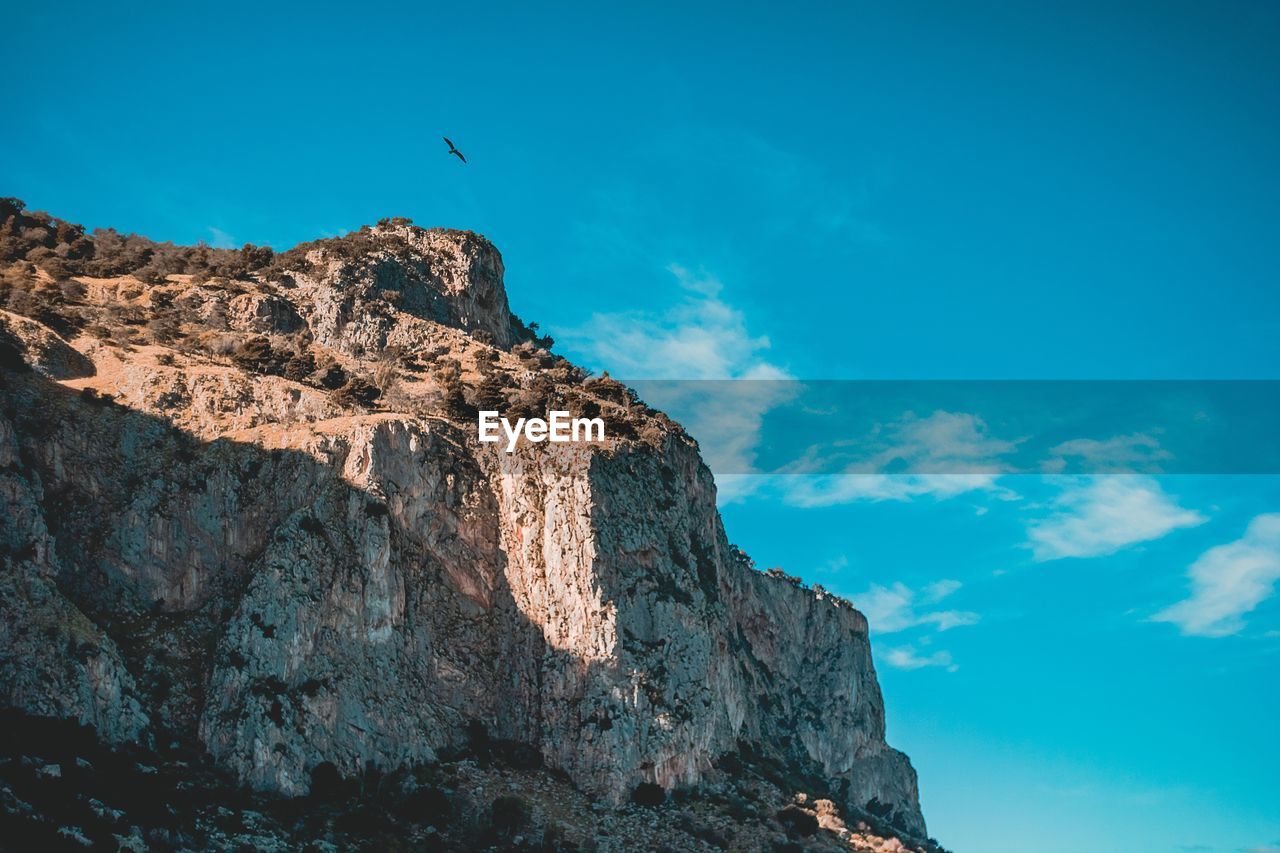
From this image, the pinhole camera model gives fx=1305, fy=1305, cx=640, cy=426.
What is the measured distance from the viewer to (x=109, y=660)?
51.5m

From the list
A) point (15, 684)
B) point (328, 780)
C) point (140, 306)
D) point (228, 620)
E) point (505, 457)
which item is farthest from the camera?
point (140, 306)

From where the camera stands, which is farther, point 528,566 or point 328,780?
point 528,566

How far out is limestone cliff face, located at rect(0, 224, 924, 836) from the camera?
176 ft

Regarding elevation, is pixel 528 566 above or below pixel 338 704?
above

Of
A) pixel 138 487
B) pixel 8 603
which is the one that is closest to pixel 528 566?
pixel 138 487

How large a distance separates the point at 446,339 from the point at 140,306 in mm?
18380

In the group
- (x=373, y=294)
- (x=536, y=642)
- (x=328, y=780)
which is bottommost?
(x=328, y=780)

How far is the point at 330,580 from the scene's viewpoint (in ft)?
191

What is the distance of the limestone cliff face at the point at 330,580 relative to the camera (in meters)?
53.7

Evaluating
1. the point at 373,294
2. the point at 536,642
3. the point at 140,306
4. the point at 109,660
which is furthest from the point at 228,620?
the point at 373,294

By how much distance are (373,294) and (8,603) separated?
38.2 m

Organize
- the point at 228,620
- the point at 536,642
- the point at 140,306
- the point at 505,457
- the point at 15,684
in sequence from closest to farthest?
the point at 15,684 < the point at 228,620 < the point at 536,642 < the point at 505,457 < the point at 140,306

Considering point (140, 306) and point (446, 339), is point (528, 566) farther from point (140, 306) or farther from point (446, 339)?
point (140, 306)

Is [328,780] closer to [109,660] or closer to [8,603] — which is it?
[109,660]
